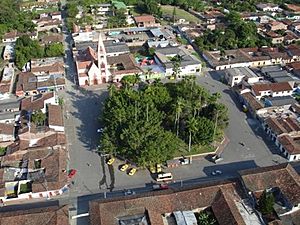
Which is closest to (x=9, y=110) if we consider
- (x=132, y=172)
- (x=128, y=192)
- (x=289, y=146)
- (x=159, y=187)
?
(x=132, y=172)

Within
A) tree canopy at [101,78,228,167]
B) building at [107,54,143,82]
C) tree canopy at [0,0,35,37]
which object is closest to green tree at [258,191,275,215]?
tree canopy at [101,78,228,167]

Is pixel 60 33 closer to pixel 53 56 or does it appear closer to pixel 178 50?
pixel 53 56

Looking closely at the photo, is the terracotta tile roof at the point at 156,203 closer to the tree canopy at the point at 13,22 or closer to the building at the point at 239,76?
the building at the point at 239,76

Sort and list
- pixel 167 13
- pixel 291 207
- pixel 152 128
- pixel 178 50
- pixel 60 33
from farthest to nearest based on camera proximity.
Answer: pixel 167 13, pixel 60 33, pixel 178 50, pixel 152 128, pixel 291 207

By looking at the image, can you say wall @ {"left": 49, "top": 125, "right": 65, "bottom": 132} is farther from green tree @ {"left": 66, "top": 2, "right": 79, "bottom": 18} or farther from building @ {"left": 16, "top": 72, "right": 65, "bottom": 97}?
green tree @ {"left": 66, "top": 2, "right": 79, "bottom": 18}

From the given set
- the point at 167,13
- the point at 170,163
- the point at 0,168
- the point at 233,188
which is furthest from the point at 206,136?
the point at 167,13
